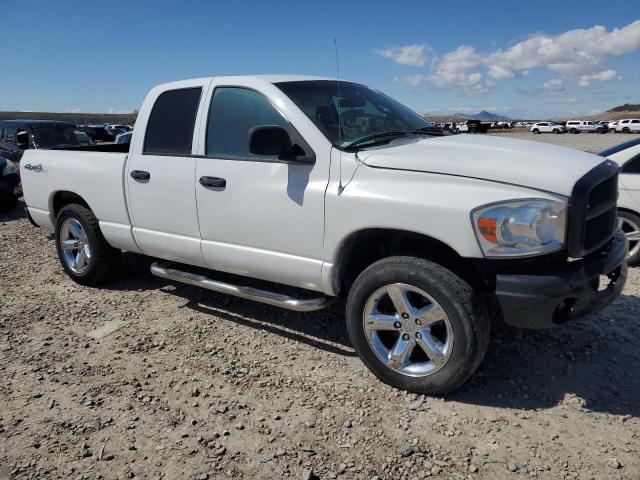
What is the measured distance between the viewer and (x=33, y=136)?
1073 cm

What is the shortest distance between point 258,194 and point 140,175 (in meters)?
1.32

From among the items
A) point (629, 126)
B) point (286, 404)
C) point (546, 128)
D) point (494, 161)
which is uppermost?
point (494, 161)

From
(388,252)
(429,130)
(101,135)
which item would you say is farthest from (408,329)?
(101,135)

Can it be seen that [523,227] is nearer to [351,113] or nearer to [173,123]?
[351,113]

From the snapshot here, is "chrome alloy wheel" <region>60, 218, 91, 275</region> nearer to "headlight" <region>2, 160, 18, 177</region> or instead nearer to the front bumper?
the front bumper

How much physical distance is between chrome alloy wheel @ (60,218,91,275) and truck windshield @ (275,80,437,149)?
279 centimetres

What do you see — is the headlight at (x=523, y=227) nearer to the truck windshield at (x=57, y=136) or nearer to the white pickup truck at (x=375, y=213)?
the white pickup truck at (x=375, y=213)

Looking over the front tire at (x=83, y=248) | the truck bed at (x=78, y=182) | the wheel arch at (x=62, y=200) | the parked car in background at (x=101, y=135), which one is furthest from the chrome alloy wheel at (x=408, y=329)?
the parked car in background at (x=101, y=135)

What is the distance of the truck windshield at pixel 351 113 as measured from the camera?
337 centimetres

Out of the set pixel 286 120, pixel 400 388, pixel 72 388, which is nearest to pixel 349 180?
pixel 286 120

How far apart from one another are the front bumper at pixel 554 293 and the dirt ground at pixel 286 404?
2.03 feet

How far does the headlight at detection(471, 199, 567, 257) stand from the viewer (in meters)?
2.56

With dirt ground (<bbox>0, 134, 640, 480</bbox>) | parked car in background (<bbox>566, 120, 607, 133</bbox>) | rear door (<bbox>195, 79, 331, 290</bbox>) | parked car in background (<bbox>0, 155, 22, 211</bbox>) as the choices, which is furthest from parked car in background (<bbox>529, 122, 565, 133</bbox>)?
rear door (<bbox>195, 79, 331, 290</bbox>)

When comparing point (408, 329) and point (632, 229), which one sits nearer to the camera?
point (408, 329)
